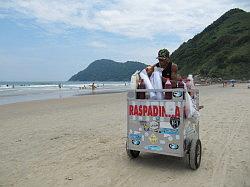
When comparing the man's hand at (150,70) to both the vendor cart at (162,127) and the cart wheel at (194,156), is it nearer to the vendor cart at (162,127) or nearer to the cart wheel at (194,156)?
the vendor cart at (162,127)

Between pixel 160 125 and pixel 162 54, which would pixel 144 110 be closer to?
pixel 160 125

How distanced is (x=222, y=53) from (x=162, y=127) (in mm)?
101456

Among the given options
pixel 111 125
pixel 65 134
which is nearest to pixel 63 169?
pixel 65 134

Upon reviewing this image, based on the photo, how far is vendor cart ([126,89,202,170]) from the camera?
538 cm

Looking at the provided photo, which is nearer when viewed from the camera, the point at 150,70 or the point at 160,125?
the point at 160,125

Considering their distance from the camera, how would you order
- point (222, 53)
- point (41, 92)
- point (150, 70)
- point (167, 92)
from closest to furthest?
point (167, 92)
point (150, 70)
point (41, 92)
point (222, 53)

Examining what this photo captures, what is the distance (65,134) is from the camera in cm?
893

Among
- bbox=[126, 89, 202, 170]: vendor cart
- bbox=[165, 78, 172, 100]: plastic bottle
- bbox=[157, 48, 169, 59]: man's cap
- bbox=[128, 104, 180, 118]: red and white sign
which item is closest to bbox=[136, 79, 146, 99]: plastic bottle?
bbox=[126, 89, 202, 170]: vendor cart

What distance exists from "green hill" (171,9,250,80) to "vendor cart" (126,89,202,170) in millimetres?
83147

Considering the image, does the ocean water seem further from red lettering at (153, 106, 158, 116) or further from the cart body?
red lettering at (153, 106, 158, 116)

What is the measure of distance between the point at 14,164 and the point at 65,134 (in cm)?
293

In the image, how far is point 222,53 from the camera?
102m

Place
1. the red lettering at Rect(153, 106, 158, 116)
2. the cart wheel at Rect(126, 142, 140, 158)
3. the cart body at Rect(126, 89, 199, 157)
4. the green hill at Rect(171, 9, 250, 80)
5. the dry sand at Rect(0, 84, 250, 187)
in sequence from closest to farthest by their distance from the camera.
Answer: the dry sand at Rect(0, 84, 250, 187)
the cart body at Rect(126, 89, 199, 157)
the red lettering at Rect(153, 106, 158, 116)
the cart wheel at Rect(126, 142, 140, 158)
the green hill at Rect(171, 9, 250, 80)

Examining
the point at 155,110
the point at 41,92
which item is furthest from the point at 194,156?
the point at 41,92
